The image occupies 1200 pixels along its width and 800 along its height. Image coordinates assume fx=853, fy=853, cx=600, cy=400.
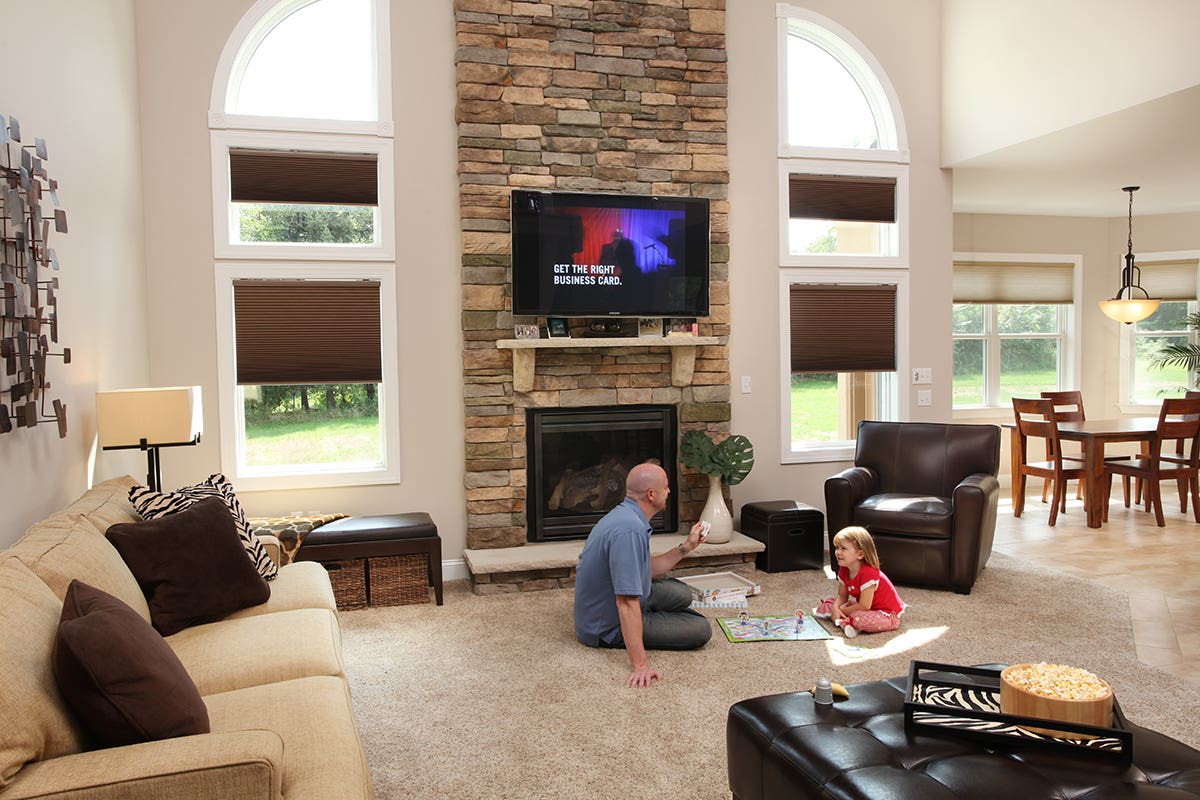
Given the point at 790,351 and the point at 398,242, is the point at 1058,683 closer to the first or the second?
the point at 790,351

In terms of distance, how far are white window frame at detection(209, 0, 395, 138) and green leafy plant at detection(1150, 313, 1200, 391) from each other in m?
7.41

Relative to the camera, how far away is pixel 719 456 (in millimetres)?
5035

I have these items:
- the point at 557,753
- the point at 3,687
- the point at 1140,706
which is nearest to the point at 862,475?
the point at 1140,706

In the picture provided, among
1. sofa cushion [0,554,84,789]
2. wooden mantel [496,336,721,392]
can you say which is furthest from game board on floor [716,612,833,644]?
sofa cushion [0,554,84,789]

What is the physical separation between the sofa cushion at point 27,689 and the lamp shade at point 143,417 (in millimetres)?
1694

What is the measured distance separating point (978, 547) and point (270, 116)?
4472 millimetres

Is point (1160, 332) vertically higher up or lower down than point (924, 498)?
higher up

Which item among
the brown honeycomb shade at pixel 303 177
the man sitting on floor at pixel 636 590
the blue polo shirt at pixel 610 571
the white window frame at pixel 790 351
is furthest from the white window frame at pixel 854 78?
the blue polo shirt at pixel 610 571

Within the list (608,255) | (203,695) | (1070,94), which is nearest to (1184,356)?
(1070,94)

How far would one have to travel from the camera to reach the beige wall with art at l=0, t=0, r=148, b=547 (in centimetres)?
292

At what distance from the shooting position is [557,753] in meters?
2.77

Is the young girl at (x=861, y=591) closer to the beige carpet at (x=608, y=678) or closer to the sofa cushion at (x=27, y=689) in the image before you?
the beige carpet at (x=608, y=678)

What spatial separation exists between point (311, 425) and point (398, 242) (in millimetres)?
1165

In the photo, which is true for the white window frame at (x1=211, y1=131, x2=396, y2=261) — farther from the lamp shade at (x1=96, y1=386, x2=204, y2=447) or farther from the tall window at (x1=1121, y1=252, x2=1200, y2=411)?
the tall window at (x1=1121, y1=252, x2=1200, y2=411)
